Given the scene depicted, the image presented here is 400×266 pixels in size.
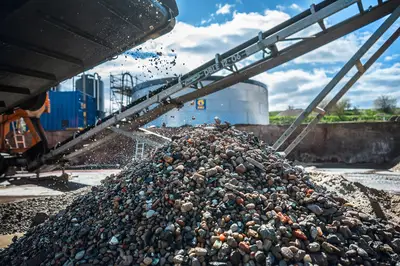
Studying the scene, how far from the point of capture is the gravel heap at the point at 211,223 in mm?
2088

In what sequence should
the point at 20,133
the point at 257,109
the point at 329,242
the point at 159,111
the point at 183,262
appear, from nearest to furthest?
the point at 183,262 < the point at 329,242 < the point at 159,111 < the point at 20,133 < the point at 257,109

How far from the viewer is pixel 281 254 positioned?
203 cm

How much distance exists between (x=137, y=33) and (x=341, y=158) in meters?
12.2

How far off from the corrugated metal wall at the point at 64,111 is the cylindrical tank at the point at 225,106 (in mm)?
3859

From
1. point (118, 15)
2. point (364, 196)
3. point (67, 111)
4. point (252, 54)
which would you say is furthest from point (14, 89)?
point (67, 111)

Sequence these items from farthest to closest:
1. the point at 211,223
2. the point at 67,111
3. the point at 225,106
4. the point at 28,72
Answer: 1. the point at 225,106
2. the point at 67,111
3. the point at 28,72
4. the point at 211,223

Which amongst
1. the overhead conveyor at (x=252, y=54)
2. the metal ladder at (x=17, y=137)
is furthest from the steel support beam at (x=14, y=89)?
the metal ladder at (x=17, y=137)

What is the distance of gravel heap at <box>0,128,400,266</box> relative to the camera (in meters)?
2.09

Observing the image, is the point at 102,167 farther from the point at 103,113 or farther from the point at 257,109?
the point at 257,109

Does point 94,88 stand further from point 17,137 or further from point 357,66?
point 357,66

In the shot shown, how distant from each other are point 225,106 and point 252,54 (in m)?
12.8

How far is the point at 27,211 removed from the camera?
15.2ft

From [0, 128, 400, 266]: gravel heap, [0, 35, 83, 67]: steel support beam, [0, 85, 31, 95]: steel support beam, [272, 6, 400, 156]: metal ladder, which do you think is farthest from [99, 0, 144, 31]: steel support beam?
[272, 6, 400, 156]: metal ladder

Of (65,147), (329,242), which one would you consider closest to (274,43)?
(329,242)
